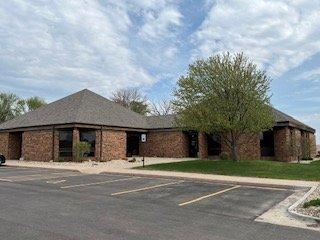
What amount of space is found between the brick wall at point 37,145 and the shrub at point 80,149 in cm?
279

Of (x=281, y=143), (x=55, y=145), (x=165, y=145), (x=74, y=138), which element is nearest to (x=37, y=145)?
(x=55, y=145)

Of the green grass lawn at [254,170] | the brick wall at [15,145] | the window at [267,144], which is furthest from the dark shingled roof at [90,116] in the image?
the green grass lawn at [254,170]

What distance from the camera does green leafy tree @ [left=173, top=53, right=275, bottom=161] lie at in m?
23.0

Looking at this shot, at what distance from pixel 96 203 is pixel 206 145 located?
24.1m

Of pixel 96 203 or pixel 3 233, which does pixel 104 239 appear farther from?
pixel 96 203

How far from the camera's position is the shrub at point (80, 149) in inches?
1149

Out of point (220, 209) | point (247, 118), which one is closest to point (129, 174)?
point (247, 118)

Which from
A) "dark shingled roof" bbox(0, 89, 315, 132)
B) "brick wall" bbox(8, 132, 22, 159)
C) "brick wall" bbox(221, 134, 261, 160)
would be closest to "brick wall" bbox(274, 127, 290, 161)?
"dark shingled roof" bbox(0, 89, 315, 132)

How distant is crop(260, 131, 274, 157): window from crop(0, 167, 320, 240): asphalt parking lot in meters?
16.6

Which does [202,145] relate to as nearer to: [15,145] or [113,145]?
[113,145]

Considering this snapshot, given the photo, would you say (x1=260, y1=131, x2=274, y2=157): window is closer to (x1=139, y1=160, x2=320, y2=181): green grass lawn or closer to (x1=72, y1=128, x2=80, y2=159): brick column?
(x1=139, y1=160, x2=320, y2=181): green grass lawn

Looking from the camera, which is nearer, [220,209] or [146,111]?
[220,209]

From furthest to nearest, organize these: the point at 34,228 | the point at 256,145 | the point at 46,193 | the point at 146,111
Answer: the point at 146,111 → the point at 256,145 → the point at 46,193 → the point at 34,228

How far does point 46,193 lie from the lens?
508 inches
